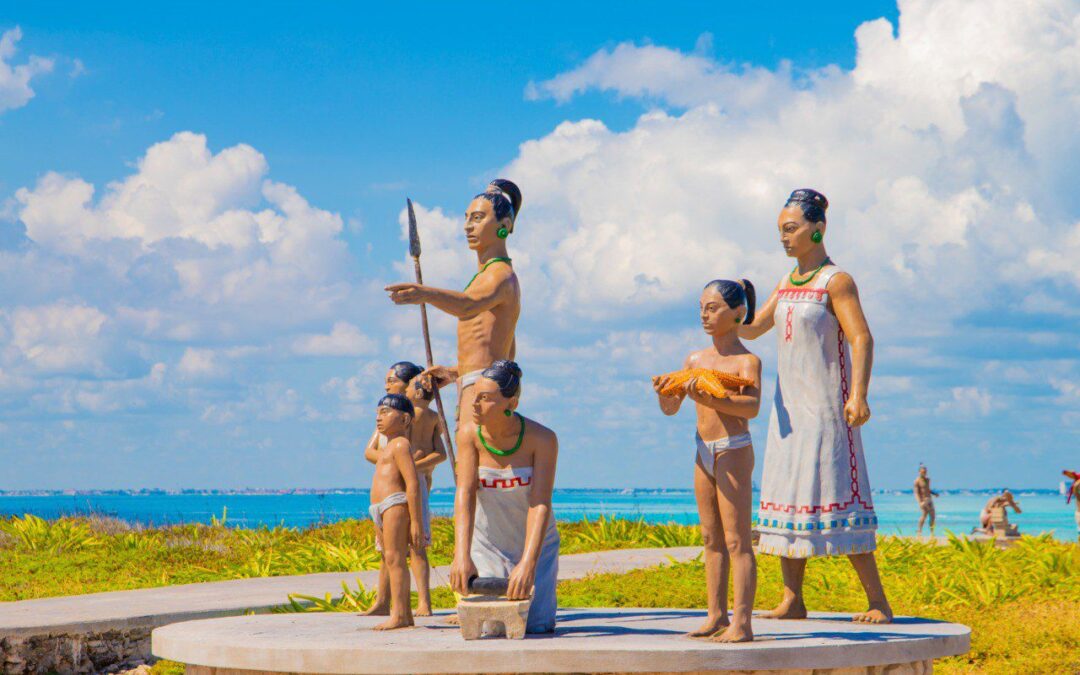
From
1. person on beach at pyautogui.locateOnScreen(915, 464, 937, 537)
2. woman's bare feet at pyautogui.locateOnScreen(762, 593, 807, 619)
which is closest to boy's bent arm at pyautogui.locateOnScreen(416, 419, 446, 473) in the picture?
woman's bare feet at pyautogui.locateOnScreen(762, 593, 807, 619)

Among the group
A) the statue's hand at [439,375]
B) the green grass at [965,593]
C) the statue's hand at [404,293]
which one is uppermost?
the statue's hand at [404,293]

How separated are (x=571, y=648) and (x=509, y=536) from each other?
99 centimetres

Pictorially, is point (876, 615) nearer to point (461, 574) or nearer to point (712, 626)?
point (712, 626)

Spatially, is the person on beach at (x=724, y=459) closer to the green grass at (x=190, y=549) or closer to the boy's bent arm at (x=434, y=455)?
the boy's bent arm at (x=434, y=455)

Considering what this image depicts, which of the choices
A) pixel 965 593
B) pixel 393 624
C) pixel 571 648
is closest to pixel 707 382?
pixel 571 648

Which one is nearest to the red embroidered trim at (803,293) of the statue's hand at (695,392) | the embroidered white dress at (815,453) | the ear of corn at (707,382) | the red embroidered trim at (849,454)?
the embroidered white dress at (815,453)

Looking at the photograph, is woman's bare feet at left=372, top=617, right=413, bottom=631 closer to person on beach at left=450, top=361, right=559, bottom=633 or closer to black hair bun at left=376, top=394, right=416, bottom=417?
person on beach at left=450, top=361, right=559, bottom=633

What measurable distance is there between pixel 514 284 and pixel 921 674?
297cm

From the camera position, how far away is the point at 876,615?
22.3ft

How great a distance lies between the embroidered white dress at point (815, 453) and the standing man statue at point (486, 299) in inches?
60.8

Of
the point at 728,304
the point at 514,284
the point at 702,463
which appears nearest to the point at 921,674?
the point at 702,463

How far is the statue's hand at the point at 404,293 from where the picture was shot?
613cm

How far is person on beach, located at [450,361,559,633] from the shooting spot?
5.96 metres

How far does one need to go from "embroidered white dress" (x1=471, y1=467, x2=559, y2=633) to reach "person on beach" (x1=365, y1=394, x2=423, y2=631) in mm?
519
